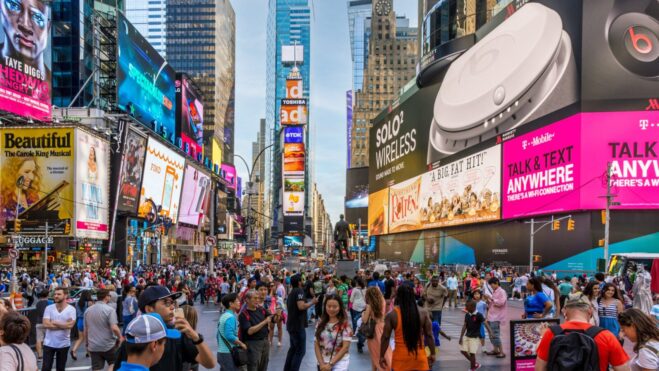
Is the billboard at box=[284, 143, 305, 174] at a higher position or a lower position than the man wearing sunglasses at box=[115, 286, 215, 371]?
higher

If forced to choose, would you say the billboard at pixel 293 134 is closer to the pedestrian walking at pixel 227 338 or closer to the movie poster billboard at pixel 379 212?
the movie poster billboard at pixel 379 212

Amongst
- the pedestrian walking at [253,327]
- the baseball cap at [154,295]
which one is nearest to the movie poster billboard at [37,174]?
the pedestrian walking at [253,327]

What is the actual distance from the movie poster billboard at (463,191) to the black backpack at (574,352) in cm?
4791

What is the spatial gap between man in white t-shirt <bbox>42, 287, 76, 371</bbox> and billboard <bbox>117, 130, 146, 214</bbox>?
4941 centimetres

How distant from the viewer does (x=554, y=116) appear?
44.1 metres

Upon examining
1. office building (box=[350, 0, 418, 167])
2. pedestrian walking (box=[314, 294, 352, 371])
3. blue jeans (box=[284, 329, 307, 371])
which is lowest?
blue jeans (box=[284, 329, 307, 371])

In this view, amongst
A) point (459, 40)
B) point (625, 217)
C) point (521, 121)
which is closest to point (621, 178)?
point (625, 217)

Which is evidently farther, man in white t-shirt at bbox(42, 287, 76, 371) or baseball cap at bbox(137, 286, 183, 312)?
→ man in white t-shirt at bbox(42, 287, 76, 371)

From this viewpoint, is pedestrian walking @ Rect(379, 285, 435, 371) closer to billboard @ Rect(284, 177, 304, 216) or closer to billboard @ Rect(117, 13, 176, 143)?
billboard @ Rect(117, 13, 176, 143)

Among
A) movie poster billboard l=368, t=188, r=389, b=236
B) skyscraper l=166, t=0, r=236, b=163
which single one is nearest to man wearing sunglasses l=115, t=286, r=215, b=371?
movie poster billboard l=368, t=188, r=389, b=236

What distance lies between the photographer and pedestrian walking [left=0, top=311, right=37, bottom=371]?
17.1 feet

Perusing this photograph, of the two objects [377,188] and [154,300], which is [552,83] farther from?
[377,188]

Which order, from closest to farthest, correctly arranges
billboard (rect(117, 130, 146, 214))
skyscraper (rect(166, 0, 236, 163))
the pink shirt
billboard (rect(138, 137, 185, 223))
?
the pink shirt → billboard (rect(117, 130, 146, 214)) → billboard (rect(138, 137, 185, 223)) → skyscraper (rect(166, 0, 236, 163))

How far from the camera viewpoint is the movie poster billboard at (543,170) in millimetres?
41469
